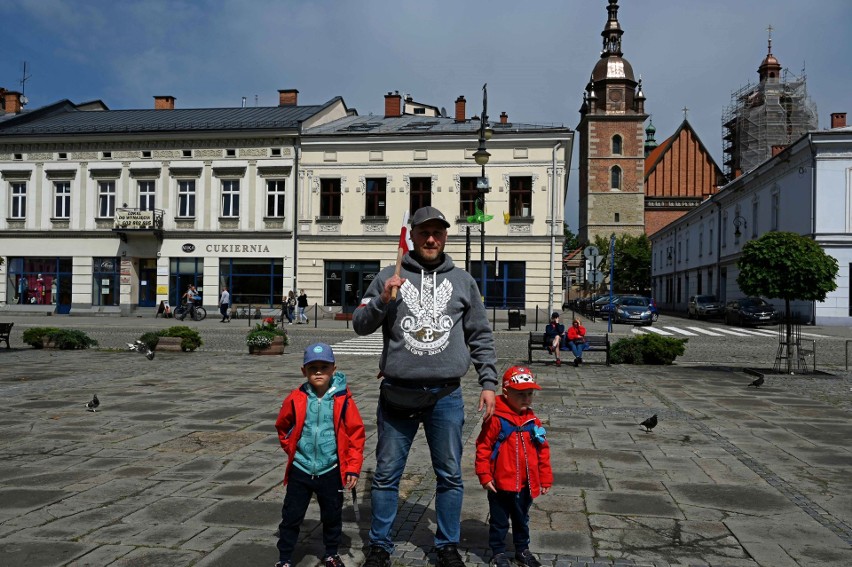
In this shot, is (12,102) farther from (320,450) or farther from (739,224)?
(320,450)

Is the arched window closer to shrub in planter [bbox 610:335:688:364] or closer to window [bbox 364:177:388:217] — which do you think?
window [bbox 364:177:388:217]

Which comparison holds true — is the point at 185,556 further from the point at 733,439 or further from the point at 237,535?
the point at 733,439

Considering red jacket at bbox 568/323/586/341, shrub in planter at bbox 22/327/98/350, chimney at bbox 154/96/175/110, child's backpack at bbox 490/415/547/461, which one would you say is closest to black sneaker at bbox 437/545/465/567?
child's backpack at bbox 490/415/547/461

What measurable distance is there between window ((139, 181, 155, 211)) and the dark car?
94.7 ft

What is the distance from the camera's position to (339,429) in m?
4.14

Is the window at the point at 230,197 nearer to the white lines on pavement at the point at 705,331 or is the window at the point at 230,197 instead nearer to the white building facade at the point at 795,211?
the white lines on pavement at the point at 705,331

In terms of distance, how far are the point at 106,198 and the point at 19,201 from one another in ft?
15.7

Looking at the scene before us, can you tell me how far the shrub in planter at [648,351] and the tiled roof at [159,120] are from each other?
24.9 m

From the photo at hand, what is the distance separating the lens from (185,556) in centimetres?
424

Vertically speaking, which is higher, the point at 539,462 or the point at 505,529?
the point at 539,462

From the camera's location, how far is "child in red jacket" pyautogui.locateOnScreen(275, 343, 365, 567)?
159 inches

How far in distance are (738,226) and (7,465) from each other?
46790 mm

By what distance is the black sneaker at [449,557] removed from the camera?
13.2ft

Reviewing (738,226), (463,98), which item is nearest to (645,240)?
(738,226)
